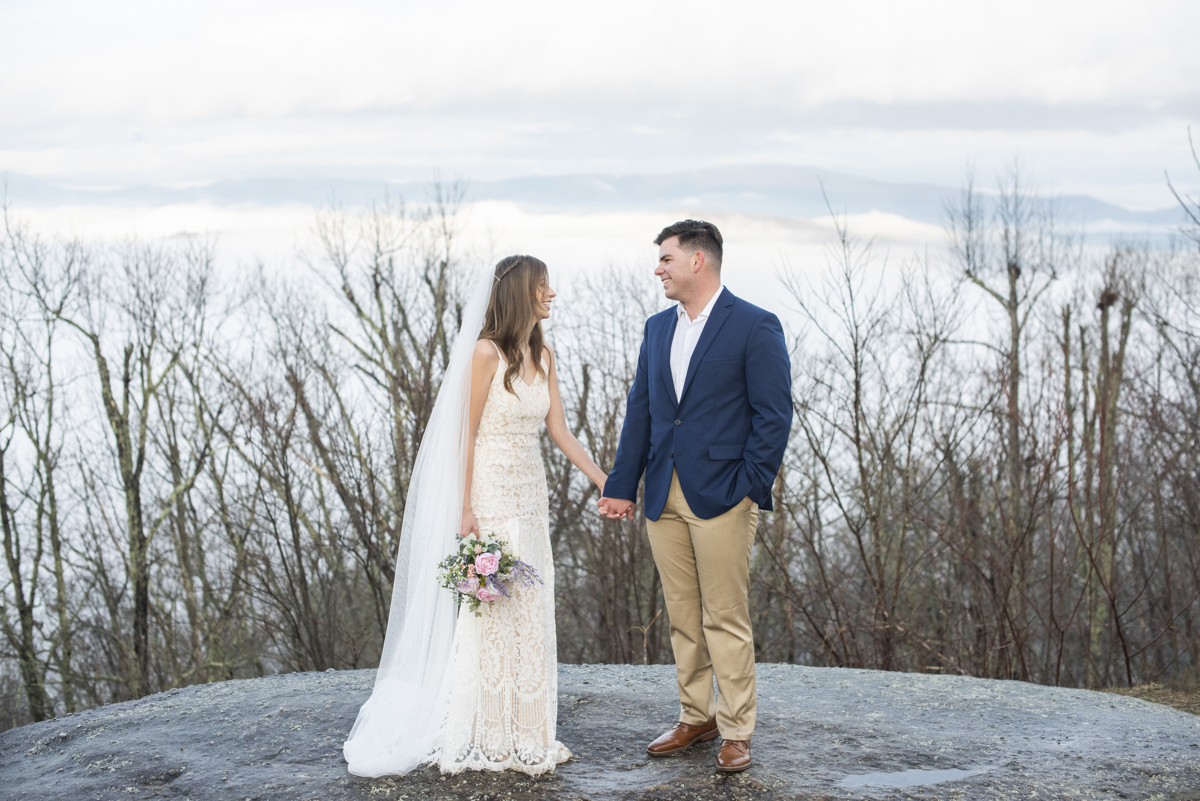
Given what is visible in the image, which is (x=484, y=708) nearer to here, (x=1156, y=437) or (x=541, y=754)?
(x=541, y=754)

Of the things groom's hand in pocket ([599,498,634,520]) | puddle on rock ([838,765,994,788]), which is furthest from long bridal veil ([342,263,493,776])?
puddle on rock ([838,765,994,788])

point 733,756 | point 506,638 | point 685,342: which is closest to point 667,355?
point 685,342

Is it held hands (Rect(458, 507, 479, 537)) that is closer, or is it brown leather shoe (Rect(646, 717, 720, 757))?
held hands (Rect(458, 507, 479, 537))

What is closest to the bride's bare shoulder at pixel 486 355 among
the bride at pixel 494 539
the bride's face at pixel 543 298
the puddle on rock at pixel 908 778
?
the bride at pixel 494 539

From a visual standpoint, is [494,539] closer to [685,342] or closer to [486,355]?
[486,355]

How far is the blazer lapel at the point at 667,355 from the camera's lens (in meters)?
4.14

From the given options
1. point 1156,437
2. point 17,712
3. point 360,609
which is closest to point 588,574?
point 360,609

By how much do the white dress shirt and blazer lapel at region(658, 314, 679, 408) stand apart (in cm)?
2

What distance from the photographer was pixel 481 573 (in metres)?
3.99

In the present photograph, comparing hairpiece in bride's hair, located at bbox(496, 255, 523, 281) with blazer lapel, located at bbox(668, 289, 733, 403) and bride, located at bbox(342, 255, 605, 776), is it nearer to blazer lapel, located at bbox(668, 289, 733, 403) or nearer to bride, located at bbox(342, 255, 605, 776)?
bride, located at bbox(342, 255, 605, 776)

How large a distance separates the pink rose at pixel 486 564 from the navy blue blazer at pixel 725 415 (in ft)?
2.31

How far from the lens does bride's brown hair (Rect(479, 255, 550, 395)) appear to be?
4109 mm

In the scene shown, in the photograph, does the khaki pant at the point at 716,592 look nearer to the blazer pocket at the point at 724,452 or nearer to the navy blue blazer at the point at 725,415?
the navy blue blazer at the point at 725,415

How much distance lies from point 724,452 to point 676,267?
81 cm
